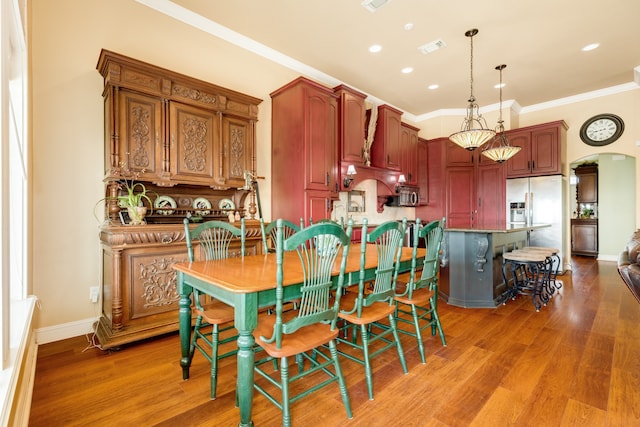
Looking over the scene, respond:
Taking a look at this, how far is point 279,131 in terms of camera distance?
4098 millimetres

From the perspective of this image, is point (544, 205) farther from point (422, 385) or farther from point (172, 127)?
point (172, 127)

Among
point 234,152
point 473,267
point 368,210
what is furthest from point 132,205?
point 368,210

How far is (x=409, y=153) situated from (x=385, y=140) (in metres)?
0.92

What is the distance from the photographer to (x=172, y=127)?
115 inches

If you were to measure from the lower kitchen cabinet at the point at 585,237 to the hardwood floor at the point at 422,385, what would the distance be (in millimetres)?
5682

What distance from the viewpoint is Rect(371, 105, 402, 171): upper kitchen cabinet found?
532 centimetres

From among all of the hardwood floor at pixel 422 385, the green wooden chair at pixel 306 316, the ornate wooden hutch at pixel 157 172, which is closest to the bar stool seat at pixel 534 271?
the hardwood floor at pixel 422 385

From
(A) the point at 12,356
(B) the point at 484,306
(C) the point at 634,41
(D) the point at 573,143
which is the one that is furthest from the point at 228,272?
(D) the point at 573,143

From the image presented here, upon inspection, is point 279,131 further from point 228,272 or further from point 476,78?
point 476,78

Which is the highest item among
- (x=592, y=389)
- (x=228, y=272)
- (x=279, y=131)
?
(x=279, y=131)

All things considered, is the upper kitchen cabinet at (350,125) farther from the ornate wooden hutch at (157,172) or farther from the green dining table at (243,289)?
the green dining table at (243,289)

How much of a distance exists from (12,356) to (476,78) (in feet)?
20.0

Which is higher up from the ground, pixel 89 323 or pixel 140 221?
pixel 140 221

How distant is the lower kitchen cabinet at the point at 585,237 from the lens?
23.8 ft
